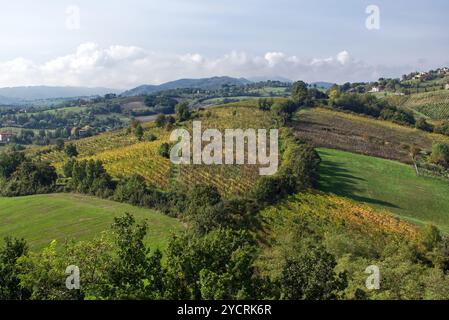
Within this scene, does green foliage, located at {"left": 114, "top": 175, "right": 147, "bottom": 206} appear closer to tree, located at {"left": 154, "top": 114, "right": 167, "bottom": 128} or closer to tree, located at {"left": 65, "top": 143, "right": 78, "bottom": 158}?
tree, located at {"left": 65, "top": 143, "right": 78, "bottom": 158}

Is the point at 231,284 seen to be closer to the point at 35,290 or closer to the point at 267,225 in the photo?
the point at 35,290

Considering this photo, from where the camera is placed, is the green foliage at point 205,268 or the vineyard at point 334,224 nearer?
the green foliage at point 205,268

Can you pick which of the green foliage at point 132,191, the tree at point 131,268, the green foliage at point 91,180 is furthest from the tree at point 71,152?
the tree at point 131,268

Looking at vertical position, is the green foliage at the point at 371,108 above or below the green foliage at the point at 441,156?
above

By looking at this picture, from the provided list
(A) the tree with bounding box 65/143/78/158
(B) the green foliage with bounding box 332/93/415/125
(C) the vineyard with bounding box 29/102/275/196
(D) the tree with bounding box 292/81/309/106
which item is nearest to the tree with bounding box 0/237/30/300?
(C) the vineyard with bounding box 29/102/275/196

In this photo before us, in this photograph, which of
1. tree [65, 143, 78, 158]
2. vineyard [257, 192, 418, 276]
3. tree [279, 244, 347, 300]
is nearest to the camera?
tree [279, 244, 347, 300]

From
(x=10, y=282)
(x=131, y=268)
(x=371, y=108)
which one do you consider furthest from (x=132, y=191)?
(x=371, y=108)

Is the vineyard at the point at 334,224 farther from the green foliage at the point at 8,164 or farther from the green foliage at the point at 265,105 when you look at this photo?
the green foliage at the point at 265,105
